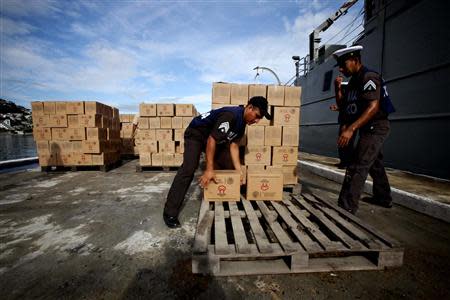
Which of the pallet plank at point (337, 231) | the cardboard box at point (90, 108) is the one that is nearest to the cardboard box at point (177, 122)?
the cardboard box at point (90, 108)

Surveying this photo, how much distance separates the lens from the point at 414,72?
5082 millimetres

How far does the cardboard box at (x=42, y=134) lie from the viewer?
6.01 m

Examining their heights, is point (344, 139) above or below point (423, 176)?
above

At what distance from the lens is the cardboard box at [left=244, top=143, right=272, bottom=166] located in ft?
13.0

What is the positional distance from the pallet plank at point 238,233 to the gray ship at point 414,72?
4833 mm

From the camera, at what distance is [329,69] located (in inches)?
353

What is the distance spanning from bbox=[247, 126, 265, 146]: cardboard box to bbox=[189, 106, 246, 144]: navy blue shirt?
1144 mm

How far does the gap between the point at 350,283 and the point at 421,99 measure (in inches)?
212

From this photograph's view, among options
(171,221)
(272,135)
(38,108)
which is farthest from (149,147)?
(171,221)

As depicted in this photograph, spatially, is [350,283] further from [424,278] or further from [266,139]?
[266,139]

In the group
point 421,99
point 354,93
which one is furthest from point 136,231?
point 421,99

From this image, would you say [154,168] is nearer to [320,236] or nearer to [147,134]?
[147,134]

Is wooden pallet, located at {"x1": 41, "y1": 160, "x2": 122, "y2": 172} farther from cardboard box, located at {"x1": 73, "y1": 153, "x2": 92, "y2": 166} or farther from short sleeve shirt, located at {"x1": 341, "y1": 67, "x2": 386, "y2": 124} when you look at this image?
short sleeve shirt, located at {"x1": 341, "y1": 67, "x2": 386, "y2": 124}

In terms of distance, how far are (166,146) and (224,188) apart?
3.92 meters
